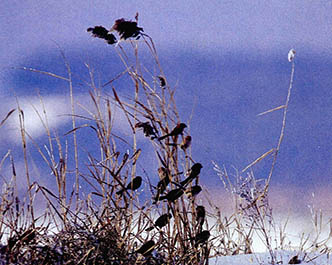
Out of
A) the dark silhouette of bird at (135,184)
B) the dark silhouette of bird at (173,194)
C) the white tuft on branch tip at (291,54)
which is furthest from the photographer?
the white tuft on branch tip at (291,54)

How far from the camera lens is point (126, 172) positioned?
1907mm

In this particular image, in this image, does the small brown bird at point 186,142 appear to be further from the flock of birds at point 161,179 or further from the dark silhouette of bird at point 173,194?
the dark silhouette of bird at point 173,194

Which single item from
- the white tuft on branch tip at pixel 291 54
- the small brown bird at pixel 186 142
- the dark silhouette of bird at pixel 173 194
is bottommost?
the dark silhouette of bird at pixel 173 194

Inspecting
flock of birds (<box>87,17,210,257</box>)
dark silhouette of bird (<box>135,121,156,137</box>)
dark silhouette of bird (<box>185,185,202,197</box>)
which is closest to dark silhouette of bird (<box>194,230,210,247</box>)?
flock of birds (<box>87,17,210,257</box>)

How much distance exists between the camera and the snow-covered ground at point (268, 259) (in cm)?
219

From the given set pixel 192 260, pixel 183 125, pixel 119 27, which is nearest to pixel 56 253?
pixel 192 260

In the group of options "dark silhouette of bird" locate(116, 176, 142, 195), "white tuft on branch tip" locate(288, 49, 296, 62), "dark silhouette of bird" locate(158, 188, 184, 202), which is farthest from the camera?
"white tuft on branch tip" locate(288, 49, 296, 62)

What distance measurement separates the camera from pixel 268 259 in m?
2.29

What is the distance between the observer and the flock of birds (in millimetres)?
A: 1564

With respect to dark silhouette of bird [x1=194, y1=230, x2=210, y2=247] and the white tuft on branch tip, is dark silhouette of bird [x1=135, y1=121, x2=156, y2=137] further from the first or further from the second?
the white tuft on branch tip

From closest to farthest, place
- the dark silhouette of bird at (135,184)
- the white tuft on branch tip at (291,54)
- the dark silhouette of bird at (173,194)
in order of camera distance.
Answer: the dark silhouette of bird at (173,194) → the dark silhouette of bird at (135,184) → the white tuft on branch tip at (291,54)

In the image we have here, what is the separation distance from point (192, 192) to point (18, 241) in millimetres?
689

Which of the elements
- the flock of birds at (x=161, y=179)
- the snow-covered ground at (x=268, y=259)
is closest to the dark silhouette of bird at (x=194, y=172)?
the flock of birds at (x=161, y=179)

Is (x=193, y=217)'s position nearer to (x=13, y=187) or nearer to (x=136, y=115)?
(x=136, y=115)
